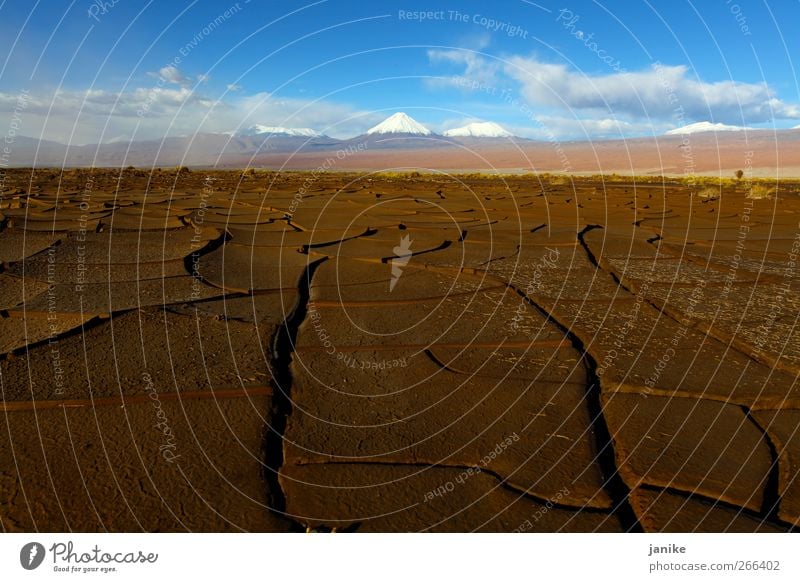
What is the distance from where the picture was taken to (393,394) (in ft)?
7.19

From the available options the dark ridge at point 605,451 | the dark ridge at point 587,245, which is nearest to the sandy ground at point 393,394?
the dark ridge at point 605,451

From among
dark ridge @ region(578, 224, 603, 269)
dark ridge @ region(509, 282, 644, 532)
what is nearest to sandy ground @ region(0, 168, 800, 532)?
dark ridge @ region(509, 282, 644, 532)

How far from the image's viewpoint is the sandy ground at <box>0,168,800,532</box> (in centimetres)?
154

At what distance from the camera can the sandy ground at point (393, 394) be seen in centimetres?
154

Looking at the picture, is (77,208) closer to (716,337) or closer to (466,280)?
(466,280)

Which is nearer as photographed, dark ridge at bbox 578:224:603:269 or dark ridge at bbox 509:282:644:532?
dark ridge at bbox 509:282:644:532

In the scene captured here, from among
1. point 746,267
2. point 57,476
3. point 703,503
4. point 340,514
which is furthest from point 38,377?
point 746,267

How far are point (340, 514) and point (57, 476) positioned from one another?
84 cm

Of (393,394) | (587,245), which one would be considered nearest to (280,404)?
(393,394)

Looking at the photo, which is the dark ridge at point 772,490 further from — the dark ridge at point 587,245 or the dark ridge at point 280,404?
the dark ridge at point 587,245

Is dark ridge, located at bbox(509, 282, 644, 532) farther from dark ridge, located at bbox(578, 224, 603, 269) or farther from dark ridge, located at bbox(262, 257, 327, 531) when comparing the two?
dark ridge, located at bbox(578, 224, 603, 269)
